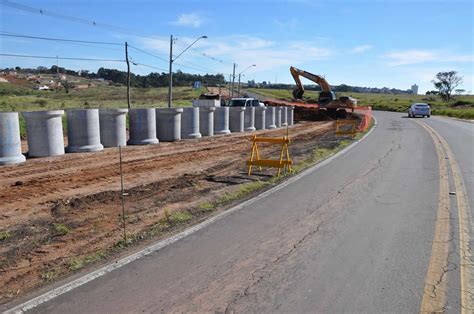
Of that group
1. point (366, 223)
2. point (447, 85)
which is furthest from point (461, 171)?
point (447, 85)

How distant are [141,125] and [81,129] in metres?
3.09

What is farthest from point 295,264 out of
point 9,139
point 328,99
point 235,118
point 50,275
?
point 328,99

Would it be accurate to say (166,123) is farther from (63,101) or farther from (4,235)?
(63,101)

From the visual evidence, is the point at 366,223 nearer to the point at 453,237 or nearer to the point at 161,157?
the point at 453,237

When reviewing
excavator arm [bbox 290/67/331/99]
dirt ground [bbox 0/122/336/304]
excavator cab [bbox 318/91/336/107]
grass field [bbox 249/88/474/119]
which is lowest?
grass field [bbox 249/88/474/119]

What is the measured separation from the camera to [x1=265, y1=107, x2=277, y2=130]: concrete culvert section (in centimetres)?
2946

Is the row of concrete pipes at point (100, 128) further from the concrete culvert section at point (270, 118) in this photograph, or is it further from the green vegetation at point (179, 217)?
the green vegetation at point (179, 217)

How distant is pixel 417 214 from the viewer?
7.36 meters

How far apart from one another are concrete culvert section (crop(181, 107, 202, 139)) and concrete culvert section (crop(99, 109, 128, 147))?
4.31 meters

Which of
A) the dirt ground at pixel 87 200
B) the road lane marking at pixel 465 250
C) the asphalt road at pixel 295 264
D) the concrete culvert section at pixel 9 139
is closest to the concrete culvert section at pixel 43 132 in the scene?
the dirt ground at pixel 87 200

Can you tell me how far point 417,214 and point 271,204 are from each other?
2.49m

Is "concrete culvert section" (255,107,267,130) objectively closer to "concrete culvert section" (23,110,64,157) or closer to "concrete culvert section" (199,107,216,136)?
"concrete culvert section" (199,107,216,136)

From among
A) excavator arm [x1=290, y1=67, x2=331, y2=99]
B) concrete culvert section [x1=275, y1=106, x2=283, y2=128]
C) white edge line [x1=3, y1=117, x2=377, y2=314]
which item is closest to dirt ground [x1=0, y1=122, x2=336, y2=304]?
white edge line [x1=3, y1=117, x2=377, y2=314]

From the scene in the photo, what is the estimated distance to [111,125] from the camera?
15.8m
